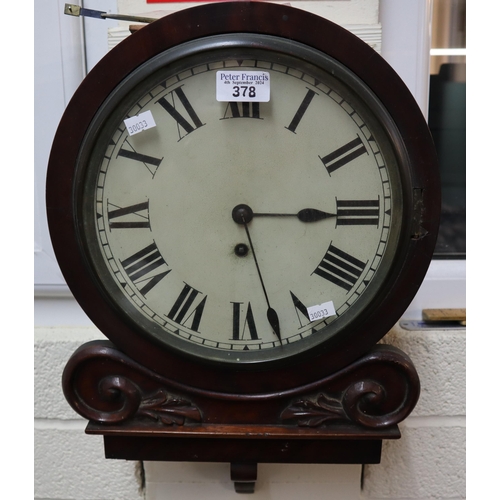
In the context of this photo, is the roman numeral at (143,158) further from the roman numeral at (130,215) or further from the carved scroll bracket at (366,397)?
the carved scroll bracket at (366,397)

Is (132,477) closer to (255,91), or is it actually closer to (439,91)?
(255,91)

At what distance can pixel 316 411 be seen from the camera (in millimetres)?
617

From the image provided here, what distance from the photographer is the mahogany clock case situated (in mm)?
560

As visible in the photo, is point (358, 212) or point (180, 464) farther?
point (180, 464)

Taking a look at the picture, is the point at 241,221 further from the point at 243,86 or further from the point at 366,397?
the point at 366,397

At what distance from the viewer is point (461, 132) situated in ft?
2.67

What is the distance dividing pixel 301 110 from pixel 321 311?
23 cm

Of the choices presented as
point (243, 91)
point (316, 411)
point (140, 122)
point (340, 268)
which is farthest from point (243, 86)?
point (316, 411)

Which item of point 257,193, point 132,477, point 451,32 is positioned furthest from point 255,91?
point 132,477

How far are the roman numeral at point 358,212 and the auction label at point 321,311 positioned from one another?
0.31ft

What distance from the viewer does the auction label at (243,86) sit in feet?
1.87

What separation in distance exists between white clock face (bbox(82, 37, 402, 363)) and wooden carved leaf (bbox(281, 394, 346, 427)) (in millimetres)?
67

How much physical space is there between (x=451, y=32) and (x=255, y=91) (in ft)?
1.31

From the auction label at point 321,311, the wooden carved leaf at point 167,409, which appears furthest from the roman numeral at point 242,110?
the wooden carved leaf at point 167,409
